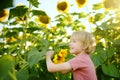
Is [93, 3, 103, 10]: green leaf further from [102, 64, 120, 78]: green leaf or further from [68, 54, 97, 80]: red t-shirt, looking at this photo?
[68, 54, 97, 80]: red t-shirt

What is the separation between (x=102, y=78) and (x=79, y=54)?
1.91 ft

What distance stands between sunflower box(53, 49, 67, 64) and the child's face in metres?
0.26

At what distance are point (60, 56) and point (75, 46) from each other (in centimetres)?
33

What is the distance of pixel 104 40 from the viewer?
2285mm

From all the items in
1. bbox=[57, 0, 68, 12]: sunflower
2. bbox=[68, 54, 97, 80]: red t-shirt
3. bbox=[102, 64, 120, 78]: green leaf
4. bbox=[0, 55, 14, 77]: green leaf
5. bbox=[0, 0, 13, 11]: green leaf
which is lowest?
bbox=[102, 64, 120, 78]: green leaf

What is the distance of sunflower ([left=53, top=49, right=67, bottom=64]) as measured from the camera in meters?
1.81

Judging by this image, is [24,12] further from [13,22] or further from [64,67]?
[64,67]

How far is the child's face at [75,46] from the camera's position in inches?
60.5

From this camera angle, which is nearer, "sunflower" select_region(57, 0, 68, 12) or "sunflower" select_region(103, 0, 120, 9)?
"sunflower" select_region(103, 0, 120, 9)

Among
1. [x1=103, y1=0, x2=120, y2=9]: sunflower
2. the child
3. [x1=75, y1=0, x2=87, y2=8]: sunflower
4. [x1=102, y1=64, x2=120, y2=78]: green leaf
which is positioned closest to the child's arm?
the child

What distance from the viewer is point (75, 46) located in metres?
1.55

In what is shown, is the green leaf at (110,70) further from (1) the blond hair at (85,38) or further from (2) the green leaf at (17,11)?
(2) the green leaf at (17,11)

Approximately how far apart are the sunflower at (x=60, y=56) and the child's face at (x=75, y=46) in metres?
0.26

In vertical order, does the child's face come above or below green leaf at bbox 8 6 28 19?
below
